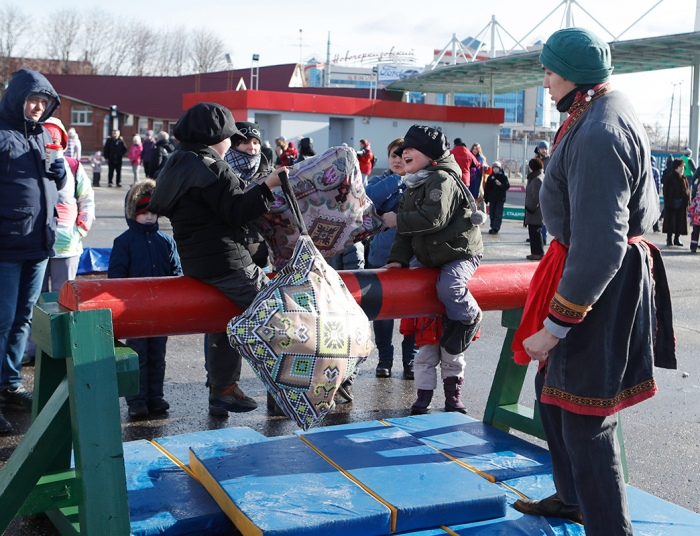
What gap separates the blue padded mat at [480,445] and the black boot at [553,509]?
0.34 meters

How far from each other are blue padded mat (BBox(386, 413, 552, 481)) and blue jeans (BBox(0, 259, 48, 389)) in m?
2.46

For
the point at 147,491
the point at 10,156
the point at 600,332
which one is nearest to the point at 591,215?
the point at 600,332

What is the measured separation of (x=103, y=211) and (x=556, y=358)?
1643 centimetres

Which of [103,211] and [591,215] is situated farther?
[103,211]

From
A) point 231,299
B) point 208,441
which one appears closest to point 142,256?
point 208,441

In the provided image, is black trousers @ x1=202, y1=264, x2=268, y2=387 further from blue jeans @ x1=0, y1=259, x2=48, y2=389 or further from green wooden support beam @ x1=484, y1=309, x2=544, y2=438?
green wooden support beam @ x1=484, y1=309, x2=544, y2=438

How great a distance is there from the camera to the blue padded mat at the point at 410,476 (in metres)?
3.31

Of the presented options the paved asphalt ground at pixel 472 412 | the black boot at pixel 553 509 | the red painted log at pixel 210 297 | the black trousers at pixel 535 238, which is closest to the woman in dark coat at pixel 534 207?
the black trousers at pixel 535 238

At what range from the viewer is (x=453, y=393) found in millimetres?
5473

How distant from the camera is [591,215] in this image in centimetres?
256

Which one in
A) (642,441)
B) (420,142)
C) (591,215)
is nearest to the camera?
(591,215)

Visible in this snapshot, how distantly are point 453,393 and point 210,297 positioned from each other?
8.09ft

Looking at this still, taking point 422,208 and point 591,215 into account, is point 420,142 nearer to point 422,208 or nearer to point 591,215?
point 422,208

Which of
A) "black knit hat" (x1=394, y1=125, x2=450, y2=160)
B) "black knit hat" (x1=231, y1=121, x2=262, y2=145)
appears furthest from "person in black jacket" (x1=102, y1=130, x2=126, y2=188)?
"black knit hat" (x1=394, y1=125, x2=450, y2=160)
